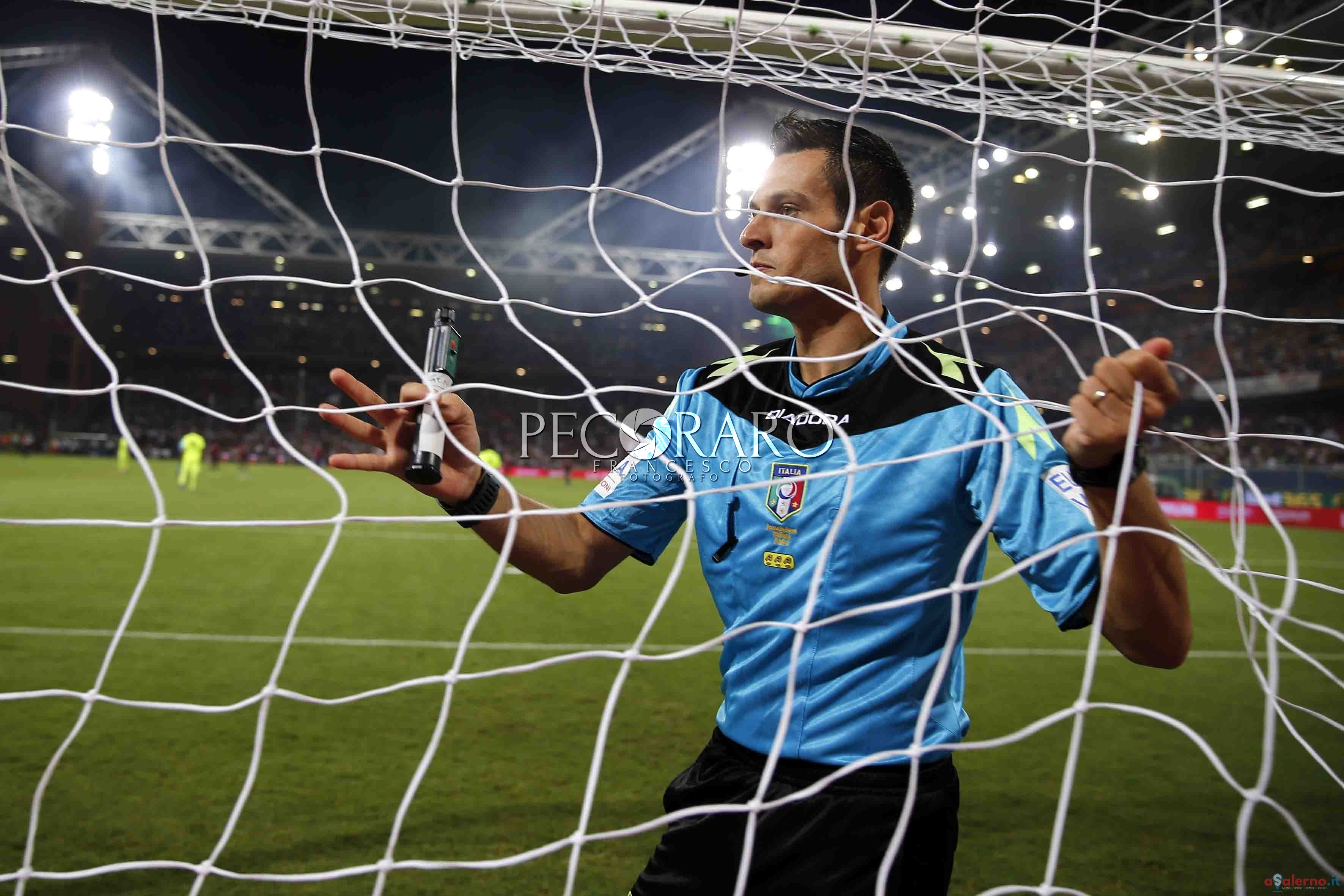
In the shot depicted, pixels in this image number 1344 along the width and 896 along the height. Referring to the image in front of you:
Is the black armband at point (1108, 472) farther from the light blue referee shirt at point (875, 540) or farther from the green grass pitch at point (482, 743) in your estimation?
the green grass pitch at point (482, 743)

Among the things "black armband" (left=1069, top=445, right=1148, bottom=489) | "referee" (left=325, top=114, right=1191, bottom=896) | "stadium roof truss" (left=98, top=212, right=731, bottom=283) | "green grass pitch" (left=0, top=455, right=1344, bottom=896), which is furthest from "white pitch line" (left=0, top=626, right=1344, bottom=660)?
"stadium roof truss" (left=98, top=212, right=731, bottom=283)

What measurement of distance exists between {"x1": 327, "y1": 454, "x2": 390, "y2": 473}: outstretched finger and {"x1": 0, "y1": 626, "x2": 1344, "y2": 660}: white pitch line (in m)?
3.41

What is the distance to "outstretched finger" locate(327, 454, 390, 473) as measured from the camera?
1.41 metres

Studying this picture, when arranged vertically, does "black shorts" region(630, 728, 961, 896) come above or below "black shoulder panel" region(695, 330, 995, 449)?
below

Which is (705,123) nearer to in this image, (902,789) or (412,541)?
(412,541)

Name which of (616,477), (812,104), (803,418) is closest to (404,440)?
(616,477)

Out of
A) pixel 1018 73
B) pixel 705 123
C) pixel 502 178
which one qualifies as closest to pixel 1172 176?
pixel 705 123

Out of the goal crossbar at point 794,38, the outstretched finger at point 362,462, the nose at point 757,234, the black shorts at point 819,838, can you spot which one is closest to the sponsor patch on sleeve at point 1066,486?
the black shorts at point 819,838

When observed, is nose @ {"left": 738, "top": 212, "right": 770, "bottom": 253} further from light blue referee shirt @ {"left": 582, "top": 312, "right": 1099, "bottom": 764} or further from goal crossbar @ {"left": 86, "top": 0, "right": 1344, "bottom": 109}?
goal crossbar @ {"left": 86, "top": 0, "right": 1344, "bottom": 109}

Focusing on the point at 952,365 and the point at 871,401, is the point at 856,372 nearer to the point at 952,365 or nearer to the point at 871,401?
the point at 871,401

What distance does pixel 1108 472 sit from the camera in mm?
1083

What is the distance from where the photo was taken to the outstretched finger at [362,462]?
4.62ft

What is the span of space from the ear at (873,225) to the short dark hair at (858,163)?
0.02 meters

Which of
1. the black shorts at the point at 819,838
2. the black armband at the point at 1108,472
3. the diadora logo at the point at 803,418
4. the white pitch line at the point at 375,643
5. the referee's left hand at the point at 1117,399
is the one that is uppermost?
the referee's left hand at the point at 1117,399
